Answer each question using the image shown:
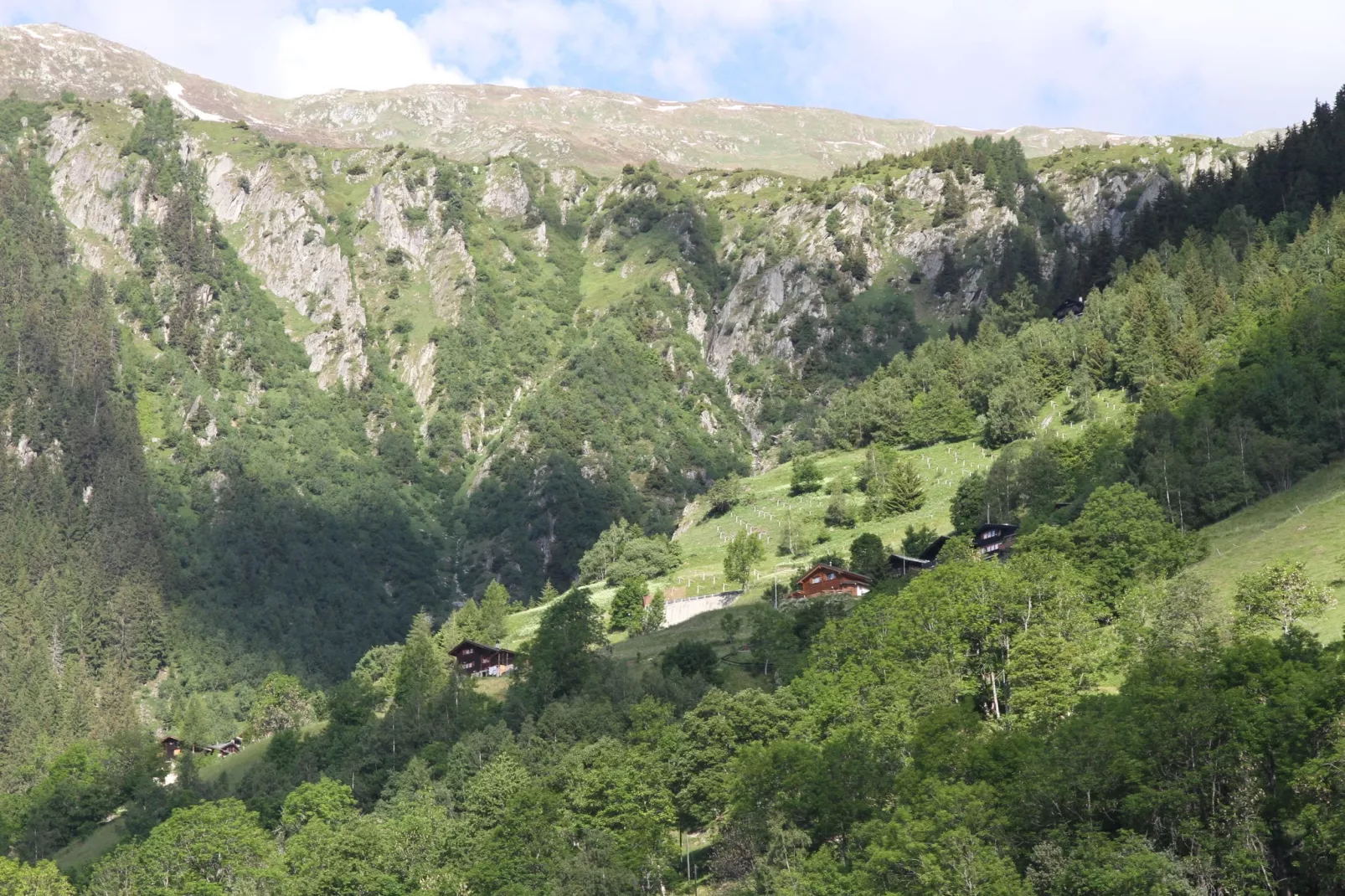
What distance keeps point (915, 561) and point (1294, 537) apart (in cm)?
4213

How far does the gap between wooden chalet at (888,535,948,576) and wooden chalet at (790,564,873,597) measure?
361cm

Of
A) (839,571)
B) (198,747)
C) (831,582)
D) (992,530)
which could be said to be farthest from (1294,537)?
(198,747)

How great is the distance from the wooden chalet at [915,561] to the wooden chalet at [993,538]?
3.38 m

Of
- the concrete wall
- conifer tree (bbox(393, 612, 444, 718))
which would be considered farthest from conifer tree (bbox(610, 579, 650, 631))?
conifer tree (bbox(393, 612, 444, 718))

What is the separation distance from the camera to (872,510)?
183 meters

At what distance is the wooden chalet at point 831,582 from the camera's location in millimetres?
136375

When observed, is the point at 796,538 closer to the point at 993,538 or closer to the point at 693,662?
the point at 993,538

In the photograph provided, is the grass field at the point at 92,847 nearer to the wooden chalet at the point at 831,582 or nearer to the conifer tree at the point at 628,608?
the conifer tree at the point at 628,608

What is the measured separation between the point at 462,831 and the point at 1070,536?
51855mm

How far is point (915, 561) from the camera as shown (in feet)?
451

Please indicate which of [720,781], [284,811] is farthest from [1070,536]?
[284,811]

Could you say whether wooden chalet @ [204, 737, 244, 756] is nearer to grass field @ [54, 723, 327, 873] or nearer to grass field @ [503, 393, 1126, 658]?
grass field @ [54, 723, 327, 873]

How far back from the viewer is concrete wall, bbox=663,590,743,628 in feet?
516

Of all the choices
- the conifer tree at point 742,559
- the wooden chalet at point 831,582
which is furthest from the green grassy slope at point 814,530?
the wooden chalet at point 831,582
